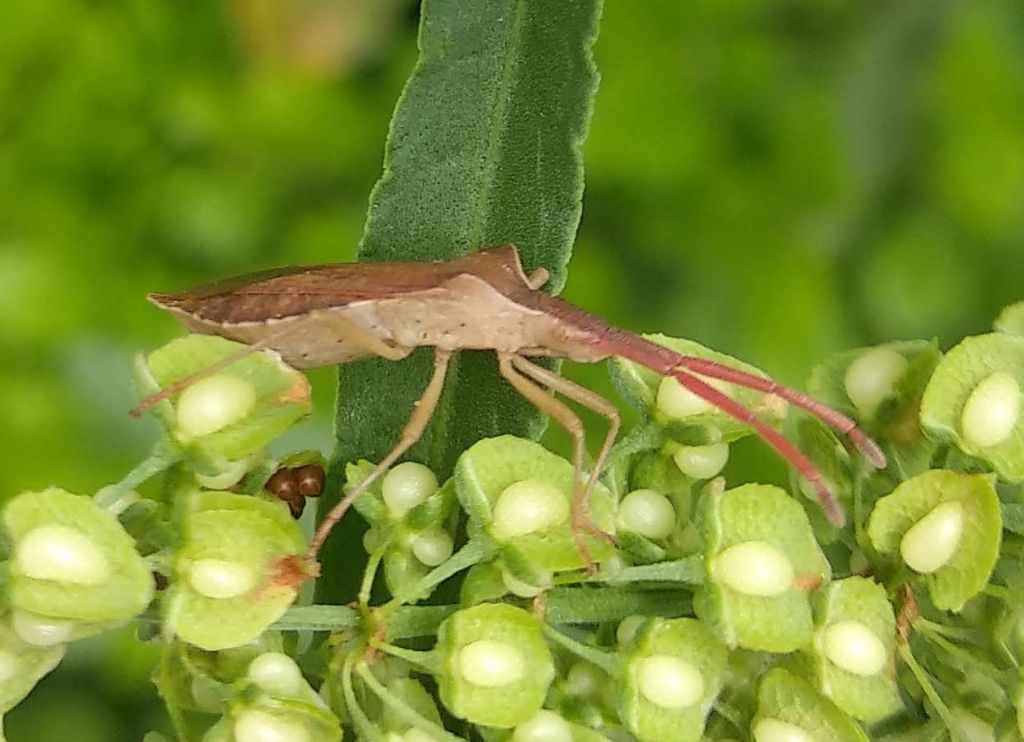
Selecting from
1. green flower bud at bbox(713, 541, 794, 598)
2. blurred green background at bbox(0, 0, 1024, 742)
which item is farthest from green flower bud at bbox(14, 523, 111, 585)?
blurred green background at bbox(0, 0, 1024, 742)

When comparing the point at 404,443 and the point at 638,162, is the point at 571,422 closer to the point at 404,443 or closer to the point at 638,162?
the point at 404,443

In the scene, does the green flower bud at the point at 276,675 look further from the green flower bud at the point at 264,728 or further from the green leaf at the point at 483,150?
the green leaf at the point at 483,150

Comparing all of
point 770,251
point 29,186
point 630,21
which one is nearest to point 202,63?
point 29,186

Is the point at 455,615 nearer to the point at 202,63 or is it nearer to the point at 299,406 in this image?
→ the point at 299,406

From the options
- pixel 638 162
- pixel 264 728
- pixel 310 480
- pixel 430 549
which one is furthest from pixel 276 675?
pixel 638 162

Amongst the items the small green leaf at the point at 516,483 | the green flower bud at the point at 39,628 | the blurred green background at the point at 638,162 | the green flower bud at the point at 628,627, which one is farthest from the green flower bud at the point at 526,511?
the blurred green background at the point at 638,162
